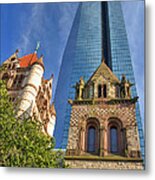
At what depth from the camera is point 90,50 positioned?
3686 millimetres

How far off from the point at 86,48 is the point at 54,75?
1.70 ft

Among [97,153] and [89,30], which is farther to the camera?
[89,30]

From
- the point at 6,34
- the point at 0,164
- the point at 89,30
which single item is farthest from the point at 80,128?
the point at 6,34

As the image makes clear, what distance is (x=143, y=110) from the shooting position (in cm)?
319

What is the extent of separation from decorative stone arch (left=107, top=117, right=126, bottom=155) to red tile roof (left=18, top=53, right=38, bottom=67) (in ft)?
3.78

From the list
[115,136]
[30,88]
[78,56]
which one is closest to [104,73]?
[78,56]

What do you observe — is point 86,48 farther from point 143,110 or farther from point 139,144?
point 139,144

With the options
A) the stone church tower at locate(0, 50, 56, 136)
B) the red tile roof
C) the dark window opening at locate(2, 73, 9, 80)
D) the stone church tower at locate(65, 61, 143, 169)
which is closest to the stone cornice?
the stone church tower at locate(65, 61, 143, 169)

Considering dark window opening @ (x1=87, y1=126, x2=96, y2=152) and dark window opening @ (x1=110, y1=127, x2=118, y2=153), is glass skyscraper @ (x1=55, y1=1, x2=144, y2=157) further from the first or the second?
dark window opening @ (x1=110, y1=127, x2=118, y2=153)

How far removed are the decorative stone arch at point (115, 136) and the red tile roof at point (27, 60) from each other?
1152 mm

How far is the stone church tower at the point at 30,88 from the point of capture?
353 centimetres

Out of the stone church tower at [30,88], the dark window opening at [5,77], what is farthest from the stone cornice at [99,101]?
the dark window opening at [5,77]

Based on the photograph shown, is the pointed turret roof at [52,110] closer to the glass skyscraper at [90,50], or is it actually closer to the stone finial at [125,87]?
the glass skyscraper at [90,50]

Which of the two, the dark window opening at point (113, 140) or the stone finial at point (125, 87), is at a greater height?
the stone finial at point (125, 87)
